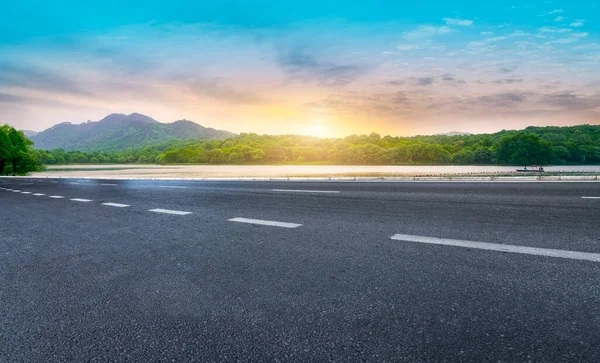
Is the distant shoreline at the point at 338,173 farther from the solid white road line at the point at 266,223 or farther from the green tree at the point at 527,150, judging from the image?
the solid white road line at the point at 266,223

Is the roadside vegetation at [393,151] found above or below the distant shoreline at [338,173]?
above

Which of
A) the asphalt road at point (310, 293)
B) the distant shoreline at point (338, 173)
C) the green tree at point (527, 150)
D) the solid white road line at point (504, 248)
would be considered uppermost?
the green tree at point (527, 150)

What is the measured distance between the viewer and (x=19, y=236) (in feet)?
16.9

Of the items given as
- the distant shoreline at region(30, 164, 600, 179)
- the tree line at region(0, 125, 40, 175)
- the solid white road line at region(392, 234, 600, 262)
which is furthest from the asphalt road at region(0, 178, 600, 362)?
the tree line at region(0, 125, 40, 175)

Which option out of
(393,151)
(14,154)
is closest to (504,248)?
(14,154)

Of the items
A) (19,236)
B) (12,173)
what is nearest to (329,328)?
(19,236)

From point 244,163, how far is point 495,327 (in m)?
145

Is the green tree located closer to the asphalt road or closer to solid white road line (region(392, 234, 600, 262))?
the asphalt road

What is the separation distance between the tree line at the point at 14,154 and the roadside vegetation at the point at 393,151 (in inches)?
1264

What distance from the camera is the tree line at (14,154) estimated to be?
2345 inches

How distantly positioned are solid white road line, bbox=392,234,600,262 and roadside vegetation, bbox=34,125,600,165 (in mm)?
110963

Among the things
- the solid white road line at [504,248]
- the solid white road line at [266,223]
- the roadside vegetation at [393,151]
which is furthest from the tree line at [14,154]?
the solid white road line at [504,248]

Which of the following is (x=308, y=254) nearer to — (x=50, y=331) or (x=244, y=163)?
(x=50, y=331)

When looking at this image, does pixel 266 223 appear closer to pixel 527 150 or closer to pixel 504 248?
pixel 504 248
